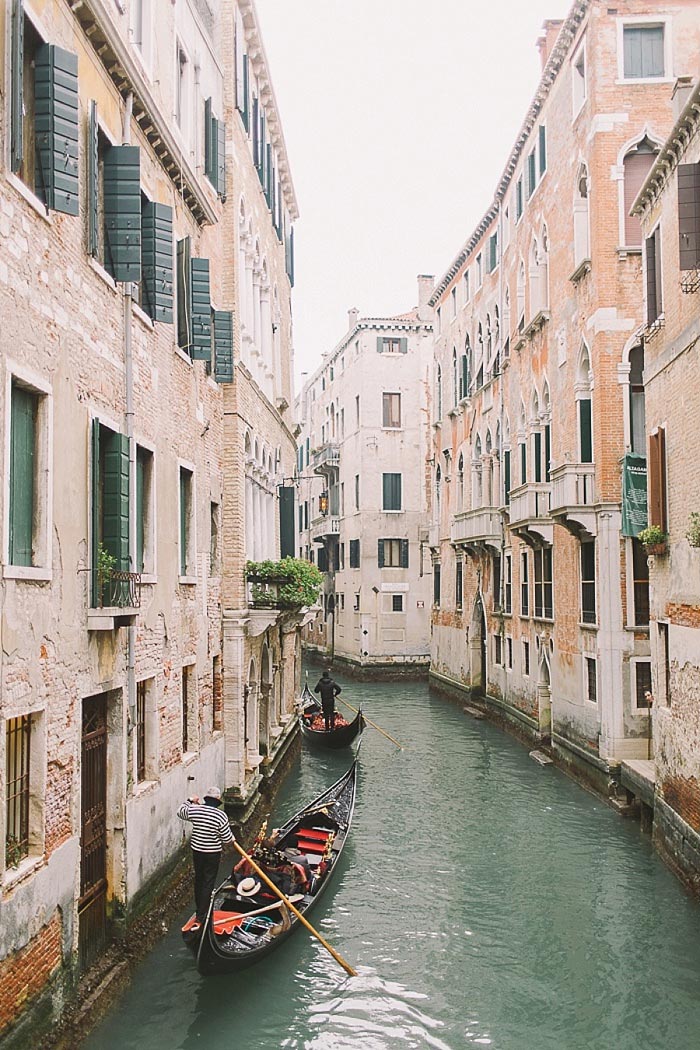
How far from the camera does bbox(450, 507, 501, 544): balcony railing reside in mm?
23922

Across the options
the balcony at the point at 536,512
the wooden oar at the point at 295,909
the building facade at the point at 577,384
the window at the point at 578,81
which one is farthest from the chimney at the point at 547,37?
the wooden oar at the point at 295,909

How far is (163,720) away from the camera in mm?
10141

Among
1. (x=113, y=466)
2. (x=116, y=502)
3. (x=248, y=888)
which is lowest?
(x=248, y=888)

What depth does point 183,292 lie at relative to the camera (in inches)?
440

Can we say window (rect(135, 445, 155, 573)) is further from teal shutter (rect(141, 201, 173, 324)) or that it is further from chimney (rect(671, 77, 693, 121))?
chimney (rect(671, 77, 693, 121))

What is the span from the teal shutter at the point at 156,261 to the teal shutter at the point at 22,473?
9.82 ft

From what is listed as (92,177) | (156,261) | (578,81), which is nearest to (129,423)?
(156,261)

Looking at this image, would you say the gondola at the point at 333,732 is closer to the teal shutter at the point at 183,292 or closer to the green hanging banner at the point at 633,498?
the green hanging banner at the point at 633,498

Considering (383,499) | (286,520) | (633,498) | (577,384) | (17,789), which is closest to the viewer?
(17,789)

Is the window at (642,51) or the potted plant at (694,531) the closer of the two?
the potted plant at (694,531)

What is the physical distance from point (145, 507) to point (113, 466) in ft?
5.09

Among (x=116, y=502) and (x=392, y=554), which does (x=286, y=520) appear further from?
(x=392, y=554)

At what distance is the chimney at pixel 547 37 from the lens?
68.8 feet

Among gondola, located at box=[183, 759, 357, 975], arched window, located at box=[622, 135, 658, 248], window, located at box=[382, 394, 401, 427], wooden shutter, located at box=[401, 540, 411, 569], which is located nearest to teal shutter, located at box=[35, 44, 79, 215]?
gondola, located at box=[183, 759, 357, 975]
